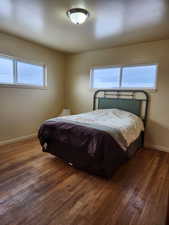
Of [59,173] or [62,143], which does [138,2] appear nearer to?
[62,143]

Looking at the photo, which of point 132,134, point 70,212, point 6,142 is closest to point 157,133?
point 132,134

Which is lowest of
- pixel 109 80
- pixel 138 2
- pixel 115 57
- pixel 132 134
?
pixel 132 134

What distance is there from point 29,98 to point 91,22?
243cm

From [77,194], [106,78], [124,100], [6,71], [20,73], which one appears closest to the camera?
[77,194]

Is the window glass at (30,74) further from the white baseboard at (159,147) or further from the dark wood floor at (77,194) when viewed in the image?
the white baseboard at (159,147)

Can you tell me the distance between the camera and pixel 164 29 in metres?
2.85

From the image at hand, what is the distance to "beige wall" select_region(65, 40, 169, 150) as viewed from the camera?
341 centimetres

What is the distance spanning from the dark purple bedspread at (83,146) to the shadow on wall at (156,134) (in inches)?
59.4

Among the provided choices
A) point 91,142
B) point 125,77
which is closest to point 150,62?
point 125,77

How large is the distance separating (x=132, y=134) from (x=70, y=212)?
167 cm

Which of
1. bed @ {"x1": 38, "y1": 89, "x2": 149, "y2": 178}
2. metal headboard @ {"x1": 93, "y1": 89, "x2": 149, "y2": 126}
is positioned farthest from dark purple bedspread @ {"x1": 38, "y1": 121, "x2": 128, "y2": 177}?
metal headboard @ {"x1": 93, "y1": 89, "x2": 149, "y2": 126}

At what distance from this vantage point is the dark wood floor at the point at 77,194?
1.51 m

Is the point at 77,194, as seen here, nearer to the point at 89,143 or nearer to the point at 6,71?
the point at 89,143

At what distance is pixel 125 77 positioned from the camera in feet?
13.1
